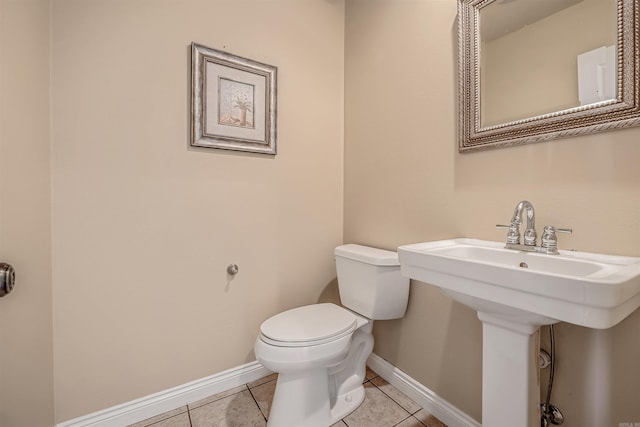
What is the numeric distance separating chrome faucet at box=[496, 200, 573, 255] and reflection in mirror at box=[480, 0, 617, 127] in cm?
36

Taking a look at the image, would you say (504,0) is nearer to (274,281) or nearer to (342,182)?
(342,182)

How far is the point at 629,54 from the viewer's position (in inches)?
30.9

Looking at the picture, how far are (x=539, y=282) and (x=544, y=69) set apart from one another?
81 centimetres

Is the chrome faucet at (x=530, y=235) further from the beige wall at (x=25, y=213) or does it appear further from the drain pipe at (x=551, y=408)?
the beige wall at (x=25, y=213)

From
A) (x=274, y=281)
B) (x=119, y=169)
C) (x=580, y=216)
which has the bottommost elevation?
(x=274, y=281)

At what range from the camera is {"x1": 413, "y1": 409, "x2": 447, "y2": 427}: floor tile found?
1.25 metres

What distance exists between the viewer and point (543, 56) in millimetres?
977

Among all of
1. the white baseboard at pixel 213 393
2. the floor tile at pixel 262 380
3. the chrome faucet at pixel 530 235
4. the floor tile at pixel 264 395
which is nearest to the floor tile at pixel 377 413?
the white baseboard at pixel 213 393

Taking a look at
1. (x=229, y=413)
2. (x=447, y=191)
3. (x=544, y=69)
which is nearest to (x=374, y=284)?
(x=447, y=191)

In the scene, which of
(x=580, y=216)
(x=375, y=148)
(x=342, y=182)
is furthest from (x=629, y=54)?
(x=342, y=182)

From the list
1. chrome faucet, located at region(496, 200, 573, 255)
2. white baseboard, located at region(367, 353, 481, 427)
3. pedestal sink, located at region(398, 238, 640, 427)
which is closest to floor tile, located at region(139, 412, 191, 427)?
white baseboard, located at region(367, 353, 481, 427)

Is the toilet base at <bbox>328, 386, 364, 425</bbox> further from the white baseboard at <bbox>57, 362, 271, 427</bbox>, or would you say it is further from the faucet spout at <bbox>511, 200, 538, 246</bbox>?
the faucet spout at <bbox>511, 200, 538, 246</bbox>

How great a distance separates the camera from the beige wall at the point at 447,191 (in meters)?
0.83

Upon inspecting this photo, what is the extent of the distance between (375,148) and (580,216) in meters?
0.98
